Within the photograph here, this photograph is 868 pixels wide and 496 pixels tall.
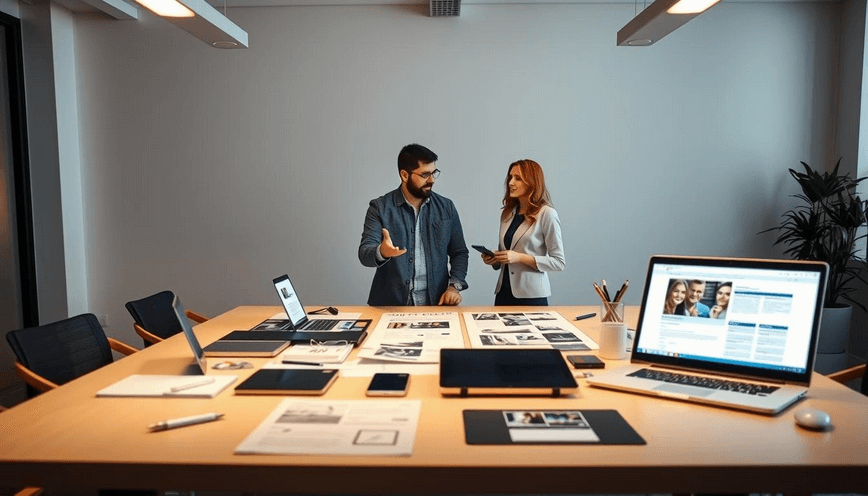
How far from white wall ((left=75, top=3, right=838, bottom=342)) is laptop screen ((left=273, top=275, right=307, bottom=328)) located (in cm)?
265

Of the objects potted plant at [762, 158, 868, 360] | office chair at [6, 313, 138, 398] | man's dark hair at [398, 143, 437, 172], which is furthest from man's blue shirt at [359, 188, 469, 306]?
potted plant at [762, 158, 868, 360]

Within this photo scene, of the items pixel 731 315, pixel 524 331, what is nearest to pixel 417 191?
pixel 524 331

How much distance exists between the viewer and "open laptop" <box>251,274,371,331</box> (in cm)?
246

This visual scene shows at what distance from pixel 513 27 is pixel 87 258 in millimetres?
4068

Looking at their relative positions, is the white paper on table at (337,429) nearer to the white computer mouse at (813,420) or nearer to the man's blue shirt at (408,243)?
the white computer mouse at (813,420)

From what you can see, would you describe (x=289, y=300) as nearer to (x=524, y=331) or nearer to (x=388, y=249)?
(x=388, y=249)

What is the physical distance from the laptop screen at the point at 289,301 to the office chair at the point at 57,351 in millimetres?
669

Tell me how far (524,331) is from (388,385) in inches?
34.6

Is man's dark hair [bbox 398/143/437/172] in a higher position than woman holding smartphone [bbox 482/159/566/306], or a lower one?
higher

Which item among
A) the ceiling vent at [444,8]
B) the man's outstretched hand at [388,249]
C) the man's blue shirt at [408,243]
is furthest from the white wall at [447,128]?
the man's outstretched hand at [388,249]

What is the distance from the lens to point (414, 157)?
3352 mm

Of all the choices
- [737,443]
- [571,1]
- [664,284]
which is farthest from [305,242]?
[737,443]

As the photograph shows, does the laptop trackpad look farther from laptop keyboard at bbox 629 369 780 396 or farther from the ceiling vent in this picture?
the ceiling vent

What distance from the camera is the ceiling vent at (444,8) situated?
4.80 meters
